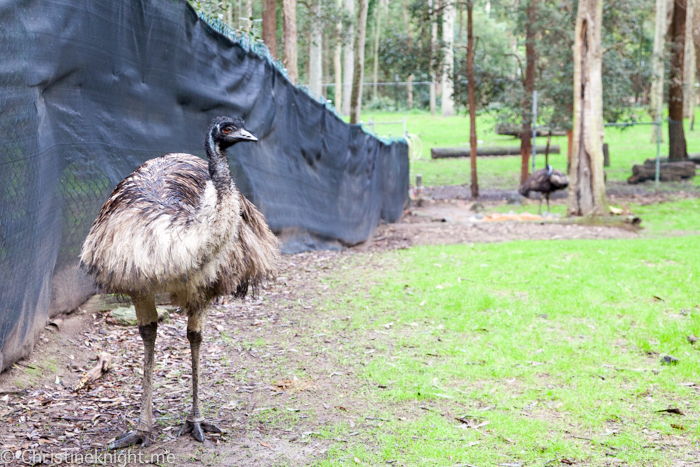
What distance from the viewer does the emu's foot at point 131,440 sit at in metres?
3.53

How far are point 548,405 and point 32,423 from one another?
303cm

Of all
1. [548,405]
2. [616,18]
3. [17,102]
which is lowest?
[548,405]

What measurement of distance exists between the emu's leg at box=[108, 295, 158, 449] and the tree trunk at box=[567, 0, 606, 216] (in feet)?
33.4

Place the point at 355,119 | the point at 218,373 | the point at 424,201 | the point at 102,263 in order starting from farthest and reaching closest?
the point at 424,201 < the point at 355,119 < the point at 218,373 < the point at 102,263

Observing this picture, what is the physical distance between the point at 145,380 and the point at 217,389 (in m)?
0.87

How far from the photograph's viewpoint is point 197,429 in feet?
12.2

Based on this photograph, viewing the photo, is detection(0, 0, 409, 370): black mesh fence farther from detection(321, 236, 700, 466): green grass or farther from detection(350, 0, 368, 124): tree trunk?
detection(350, 0, 368, 124): tree trunk

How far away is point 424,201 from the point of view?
715 inches

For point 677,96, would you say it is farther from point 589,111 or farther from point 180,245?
point 180,245

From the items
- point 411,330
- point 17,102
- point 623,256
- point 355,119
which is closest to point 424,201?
point 355,119

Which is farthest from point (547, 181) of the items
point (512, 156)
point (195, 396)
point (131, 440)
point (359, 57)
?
point (131, 440)

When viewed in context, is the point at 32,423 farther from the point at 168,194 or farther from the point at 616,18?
the point at 616,18

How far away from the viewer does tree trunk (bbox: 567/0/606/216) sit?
12.4m

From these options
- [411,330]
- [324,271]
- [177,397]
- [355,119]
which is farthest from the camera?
[355,119]
